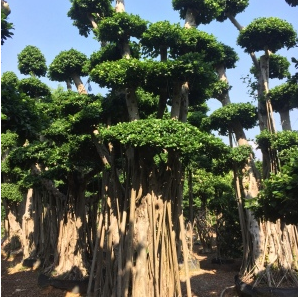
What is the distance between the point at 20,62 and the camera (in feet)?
48.7

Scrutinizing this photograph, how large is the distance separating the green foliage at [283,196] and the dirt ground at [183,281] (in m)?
4.58

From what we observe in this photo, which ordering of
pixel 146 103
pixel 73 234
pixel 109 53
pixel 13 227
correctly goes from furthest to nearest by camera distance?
pixel 13 227 < pixel 73 234 < pixel 109 53 < pixel 146 103

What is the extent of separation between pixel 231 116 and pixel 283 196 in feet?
20.8

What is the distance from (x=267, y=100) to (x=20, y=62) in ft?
34.8

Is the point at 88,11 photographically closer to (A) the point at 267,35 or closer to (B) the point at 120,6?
(B) the point at 120,6

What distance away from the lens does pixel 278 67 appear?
40.9 feet

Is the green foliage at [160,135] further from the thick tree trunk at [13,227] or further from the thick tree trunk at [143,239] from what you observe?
the thick tree trunk at [13,227]

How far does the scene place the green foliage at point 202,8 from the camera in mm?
10177

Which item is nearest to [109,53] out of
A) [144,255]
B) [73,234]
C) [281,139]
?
[281,139]

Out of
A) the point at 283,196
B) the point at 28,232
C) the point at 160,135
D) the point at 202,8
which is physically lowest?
the point at 283,196

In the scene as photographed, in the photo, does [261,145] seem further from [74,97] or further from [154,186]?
A: [74,97]

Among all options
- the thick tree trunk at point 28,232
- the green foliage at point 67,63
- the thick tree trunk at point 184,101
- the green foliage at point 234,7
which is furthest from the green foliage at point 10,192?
the green foliage at point 234,7

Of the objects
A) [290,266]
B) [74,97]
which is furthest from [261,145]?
[74,97]

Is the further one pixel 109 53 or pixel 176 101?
pixel 109 53
